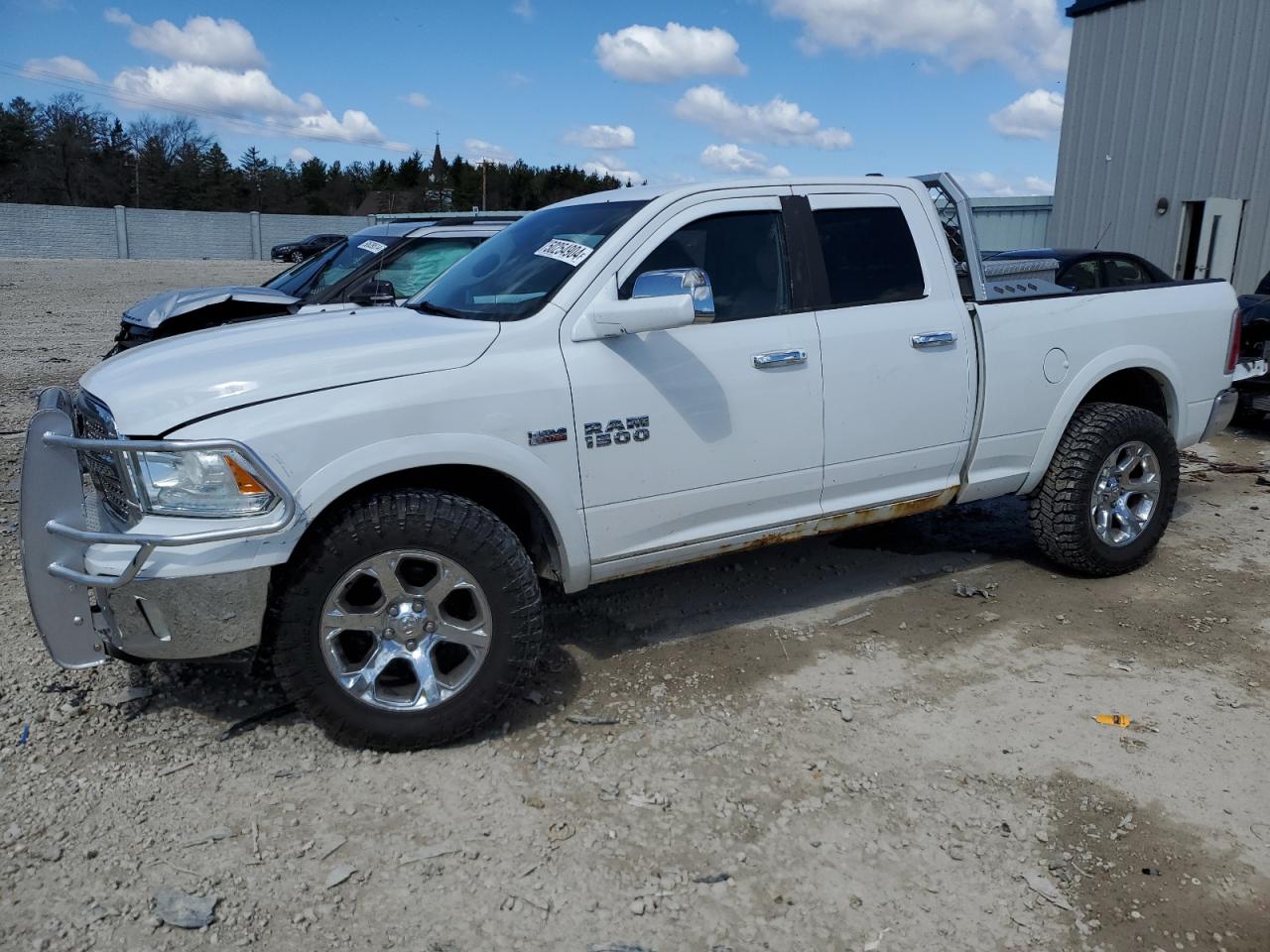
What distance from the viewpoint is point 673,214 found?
3945 millimetres

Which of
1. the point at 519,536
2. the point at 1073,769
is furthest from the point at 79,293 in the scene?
the point at 1073,769

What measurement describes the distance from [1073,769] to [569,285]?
2502mm

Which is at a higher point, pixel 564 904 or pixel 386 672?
pixel 386 672

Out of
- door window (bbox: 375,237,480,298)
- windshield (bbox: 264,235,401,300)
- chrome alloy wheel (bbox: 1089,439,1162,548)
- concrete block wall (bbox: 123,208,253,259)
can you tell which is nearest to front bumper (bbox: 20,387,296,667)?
chrome alloy wheel (bbox: 1089,439,1162,548)

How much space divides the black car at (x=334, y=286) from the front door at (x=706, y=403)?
318cm

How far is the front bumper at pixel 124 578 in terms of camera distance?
118 inches

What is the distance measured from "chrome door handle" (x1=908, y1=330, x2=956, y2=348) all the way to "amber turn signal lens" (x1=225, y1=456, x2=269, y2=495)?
278 cm

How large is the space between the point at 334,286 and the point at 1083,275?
22.4 feet

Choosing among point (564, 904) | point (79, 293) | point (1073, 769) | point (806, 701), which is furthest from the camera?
point (79, 293)

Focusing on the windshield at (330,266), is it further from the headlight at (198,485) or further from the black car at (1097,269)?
the black car at (1097,269)

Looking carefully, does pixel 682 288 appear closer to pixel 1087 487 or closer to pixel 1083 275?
pixel 1087 487

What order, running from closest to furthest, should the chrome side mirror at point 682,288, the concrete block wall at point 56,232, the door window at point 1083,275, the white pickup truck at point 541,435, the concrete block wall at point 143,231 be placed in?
1. the white pickup truck at point 541,435
2. the chrome side mirror at point 682,288
3. the door window at point 1083,275
4. the concrete block wall at point 56,232
5. the concrete block wall at point 143,231

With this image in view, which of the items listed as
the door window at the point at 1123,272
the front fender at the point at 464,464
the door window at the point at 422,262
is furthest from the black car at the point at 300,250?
the front fender at the point at 464,464

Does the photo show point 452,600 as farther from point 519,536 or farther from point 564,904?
point 564,904
